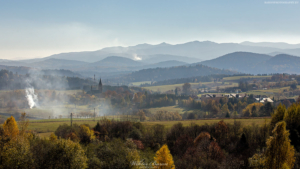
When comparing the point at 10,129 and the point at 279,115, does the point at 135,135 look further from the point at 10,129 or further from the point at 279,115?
the point at 279,115

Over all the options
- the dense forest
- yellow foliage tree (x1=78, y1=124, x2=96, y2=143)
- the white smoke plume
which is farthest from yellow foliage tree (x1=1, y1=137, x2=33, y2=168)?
the white smoke plume

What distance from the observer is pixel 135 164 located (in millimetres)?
31719

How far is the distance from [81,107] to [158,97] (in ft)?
194

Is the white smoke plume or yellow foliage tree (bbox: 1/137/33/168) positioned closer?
yellow foliage tree (bbox: 1/137/33/168)

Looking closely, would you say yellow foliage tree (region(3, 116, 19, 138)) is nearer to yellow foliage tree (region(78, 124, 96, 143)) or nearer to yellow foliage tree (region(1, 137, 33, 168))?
yellow foliage tree (region(1, 137, 33, 168))

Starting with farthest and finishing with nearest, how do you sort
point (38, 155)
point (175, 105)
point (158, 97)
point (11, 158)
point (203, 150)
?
point (158, 97) < point (175, 105) < point (203, 150) < point (38, 155) < point (11, 158)

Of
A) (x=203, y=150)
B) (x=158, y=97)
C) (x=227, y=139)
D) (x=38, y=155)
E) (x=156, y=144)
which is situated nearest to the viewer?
(x=38, y=155)

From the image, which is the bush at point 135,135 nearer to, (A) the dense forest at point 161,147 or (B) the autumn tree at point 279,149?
(A) the dense forest at point 161,147

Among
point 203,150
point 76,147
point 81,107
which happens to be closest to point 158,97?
point 81,107

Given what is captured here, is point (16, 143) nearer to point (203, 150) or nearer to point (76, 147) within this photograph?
point (76, 147)

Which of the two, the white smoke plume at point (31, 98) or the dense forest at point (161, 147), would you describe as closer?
the dense forest at point (161, 147)

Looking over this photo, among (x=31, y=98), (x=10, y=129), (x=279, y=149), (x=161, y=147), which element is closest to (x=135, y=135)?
(x=161, y=147)

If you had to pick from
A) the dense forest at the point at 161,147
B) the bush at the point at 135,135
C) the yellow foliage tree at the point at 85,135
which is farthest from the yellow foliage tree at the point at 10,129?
the bush at the point at 135,135

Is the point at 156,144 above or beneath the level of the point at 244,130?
beneath
